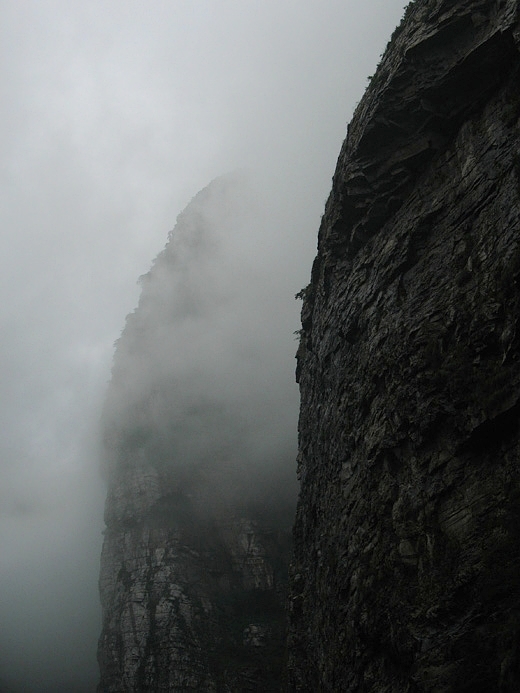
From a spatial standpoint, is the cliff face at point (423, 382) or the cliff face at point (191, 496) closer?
the cliff face at point (423, 382)

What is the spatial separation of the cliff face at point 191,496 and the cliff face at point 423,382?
23.5 metres

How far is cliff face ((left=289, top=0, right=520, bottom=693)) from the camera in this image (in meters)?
12.0

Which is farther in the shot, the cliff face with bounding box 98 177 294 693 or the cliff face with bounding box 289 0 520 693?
the cliff face with bounding box 98 177 294 693

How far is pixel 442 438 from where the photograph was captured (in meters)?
14.1

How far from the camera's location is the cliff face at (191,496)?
44000 mm

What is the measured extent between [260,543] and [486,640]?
145ft

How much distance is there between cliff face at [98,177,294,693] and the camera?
4400cm

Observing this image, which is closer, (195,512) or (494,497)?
(494,497)

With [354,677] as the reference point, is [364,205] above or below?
above

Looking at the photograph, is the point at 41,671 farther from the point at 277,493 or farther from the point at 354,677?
the point at 354,677

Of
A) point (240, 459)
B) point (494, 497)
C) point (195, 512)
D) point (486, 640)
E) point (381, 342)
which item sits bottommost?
point (486, 640)

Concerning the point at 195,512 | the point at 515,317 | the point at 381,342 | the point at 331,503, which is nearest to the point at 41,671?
the point at 195,512

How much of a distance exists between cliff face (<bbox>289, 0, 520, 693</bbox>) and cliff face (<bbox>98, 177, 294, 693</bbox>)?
77.0 ft

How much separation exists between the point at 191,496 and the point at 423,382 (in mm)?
44724
